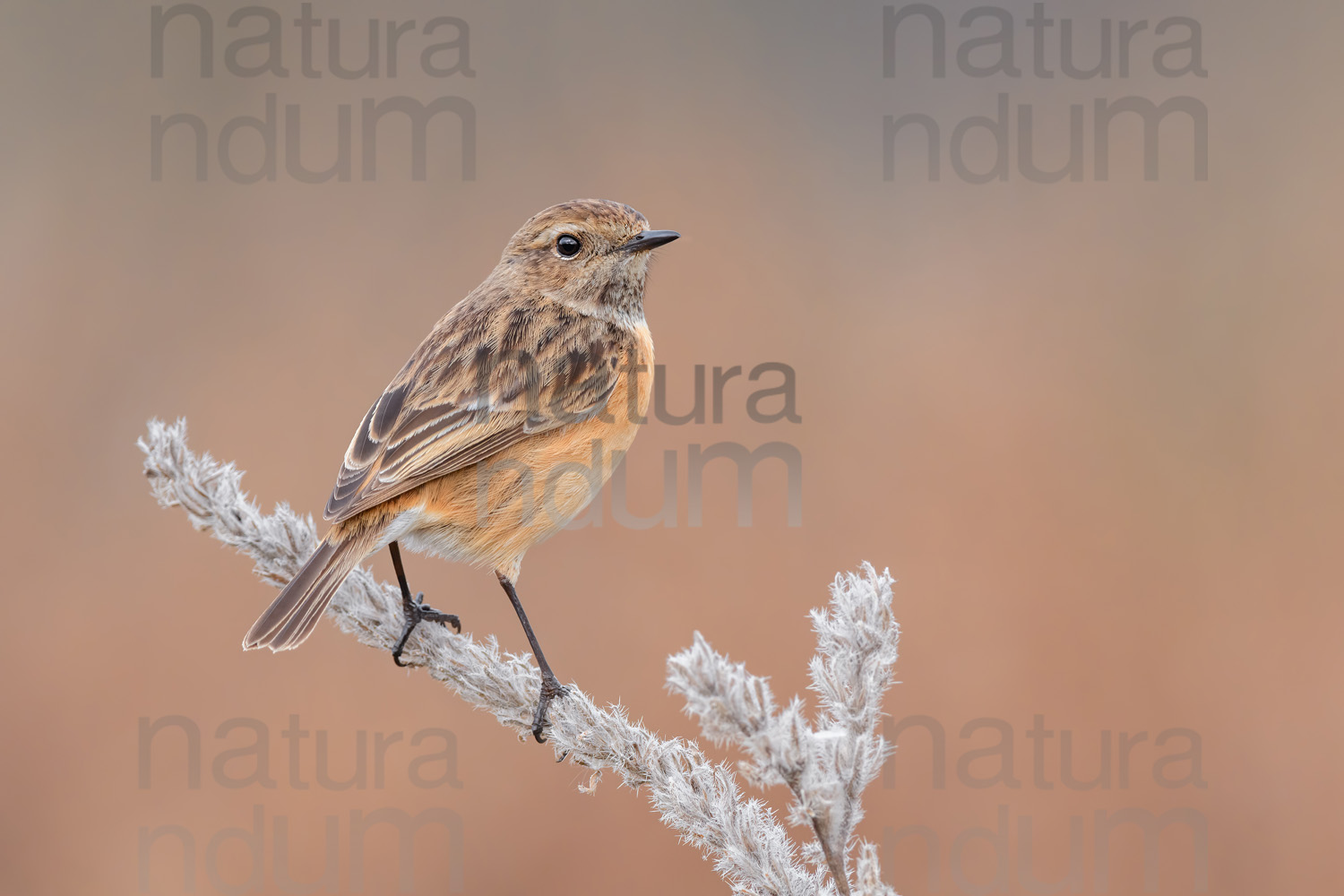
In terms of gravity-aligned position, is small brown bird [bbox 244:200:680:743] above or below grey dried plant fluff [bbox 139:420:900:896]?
above

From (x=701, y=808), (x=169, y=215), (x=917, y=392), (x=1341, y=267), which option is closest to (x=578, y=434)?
(x=701, y=808)

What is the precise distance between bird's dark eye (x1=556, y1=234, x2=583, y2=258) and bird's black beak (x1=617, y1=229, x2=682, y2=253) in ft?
0.54

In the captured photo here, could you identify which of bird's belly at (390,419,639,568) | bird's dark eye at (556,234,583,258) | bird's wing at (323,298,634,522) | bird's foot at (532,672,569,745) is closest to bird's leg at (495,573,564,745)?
bird's foot at (532,672,569,745)

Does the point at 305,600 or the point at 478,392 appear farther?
the point at 478,392

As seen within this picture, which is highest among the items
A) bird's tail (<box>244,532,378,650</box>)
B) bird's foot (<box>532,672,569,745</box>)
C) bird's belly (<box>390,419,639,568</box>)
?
bird's belly (<box>390,419,639,568</box>)

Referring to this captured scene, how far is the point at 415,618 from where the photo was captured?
294cm

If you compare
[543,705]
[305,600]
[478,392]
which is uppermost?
[478,392]

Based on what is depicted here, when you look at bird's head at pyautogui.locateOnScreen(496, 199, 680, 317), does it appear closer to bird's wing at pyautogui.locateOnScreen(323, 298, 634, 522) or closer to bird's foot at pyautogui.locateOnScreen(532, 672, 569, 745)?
bird's wing at pyautogui.locateOnScreen(323, 298, 634, 522)

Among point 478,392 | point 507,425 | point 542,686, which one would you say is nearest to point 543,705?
point 542,686

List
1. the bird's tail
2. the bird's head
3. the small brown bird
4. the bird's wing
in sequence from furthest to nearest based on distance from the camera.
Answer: the bird's head, the bird's wing, the small brown bird, the bird's tail

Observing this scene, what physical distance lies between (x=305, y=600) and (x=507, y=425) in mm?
839

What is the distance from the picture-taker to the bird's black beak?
132 inches

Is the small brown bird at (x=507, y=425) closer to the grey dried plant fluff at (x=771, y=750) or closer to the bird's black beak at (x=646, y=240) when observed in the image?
the bird's black beak at (x=646, y=240)

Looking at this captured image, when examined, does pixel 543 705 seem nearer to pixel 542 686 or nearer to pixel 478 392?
pixel 542 686
